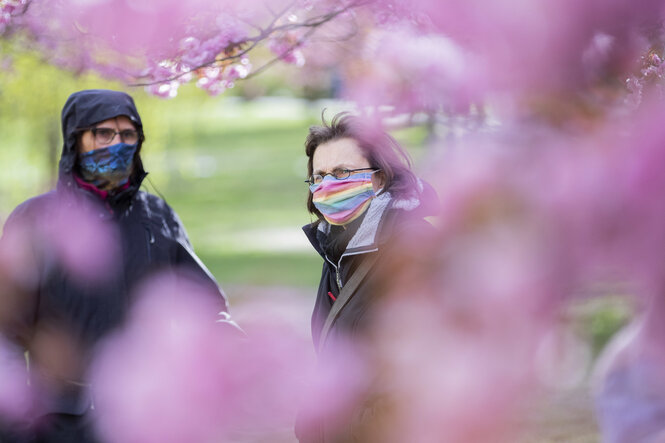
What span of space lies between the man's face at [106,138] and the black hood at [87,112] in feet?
0.10

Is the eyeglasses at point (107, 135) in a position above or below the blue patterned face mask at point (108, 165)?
above

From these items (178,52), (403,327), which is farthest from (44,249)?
(403,327)

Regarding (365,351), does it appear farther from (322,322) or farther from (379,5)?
(379,5)

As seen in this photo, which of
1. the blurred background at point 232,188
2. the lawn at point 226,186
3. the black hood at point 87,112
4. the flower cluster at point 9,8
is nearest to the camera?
the flower cluster at point 9,8

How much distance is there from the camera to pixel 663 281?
3.95 ft

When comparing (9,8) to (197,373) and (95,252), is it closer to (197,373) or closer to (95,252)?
(95,252)

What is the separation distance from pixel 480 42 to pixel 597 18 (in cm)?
16

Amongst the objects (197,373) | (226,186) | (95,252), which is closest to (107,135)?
(95,252)

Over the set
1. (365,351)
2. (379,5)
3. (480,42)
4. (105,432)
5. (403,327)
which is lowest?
(105,432)

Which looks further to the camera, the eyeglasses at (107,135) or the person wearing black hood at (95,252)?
the eyeglasses at (107,135)

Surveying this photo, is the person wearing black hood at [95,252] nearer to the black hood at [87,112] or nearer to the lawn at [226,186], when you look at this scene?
the black hood at [87,112]

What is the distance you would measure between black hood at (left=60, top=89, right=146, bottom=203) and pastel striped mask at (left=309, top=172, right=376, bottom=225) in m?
1.14

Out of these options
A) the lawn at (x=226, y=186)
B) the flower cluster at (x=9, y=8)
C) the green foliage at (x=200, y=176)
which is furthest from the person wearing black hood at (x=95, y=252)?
the flower cluster at (x=9, y=8)

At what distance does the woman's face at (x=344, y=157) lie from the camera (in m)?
2.57
